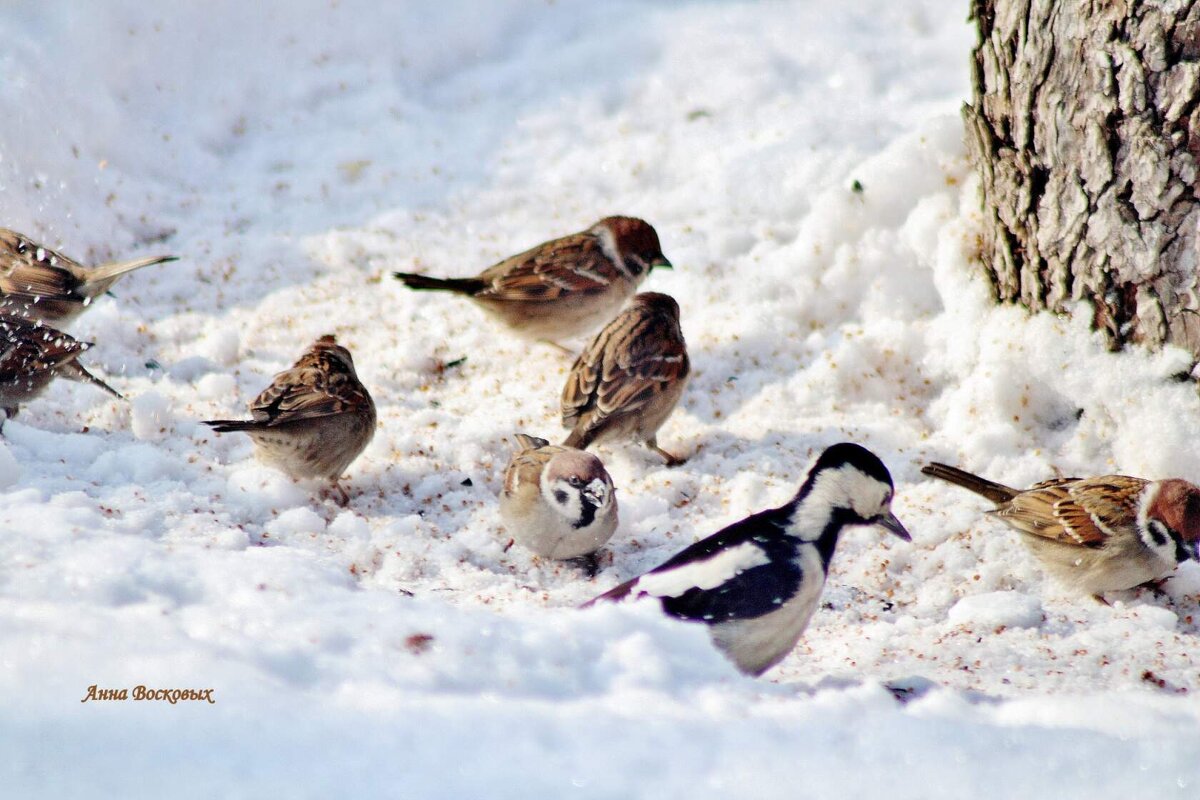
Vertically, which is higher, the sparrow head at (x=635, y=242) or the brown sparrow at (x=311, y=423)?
the sparrow head at (x=635, y=242)

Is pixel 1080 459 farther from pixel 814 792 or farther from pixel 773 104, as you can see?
pixel 773 104

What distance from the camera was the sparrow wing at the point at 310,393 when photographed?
5094mm

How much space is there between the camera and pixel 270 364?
6242 mm

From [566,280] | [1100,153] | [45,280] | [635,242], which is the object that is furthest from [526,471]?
[45,280]

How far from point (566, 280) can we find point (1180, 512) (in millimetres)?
3220

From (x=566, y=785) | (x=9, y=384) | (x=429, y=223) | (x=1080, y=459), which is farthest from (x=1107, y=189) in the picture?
(x=9, y=384)

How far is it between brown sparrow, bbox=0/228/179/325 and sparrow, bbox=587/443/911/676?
3528mm

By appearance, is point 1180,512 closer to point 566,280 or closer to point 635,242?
point 635,242

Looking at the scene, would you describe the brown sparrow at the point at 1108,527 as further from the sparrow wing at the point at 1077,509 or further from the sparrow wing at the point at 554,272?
the sparrow wing at the point at 554,272

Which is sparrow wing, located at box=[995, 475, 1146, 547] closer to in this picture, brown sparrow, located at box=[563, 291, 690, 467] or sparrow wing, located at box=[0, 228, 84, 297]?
brown sparrow, located at box=[563, 291, 690, 467]

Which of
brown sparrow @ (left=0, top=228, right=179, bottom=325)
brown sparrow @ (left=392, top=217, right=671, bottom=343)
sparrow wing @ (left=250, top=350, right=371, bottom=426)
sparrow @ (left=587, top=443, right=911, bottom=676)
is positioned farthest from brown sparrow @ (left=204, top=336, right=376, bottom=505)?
sparrow @ (left=587, top=443, right=911, bottom=676)

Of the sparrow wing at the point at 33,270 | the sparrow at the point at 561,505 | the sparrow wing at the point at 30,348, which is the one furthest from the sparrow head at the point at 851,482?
the sparrow wing at the point at 33,270

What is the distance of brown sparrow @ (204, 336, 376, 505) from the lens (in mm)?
5039

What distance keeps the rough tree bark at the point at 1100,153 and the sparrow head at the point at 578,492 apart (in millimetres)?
2179
